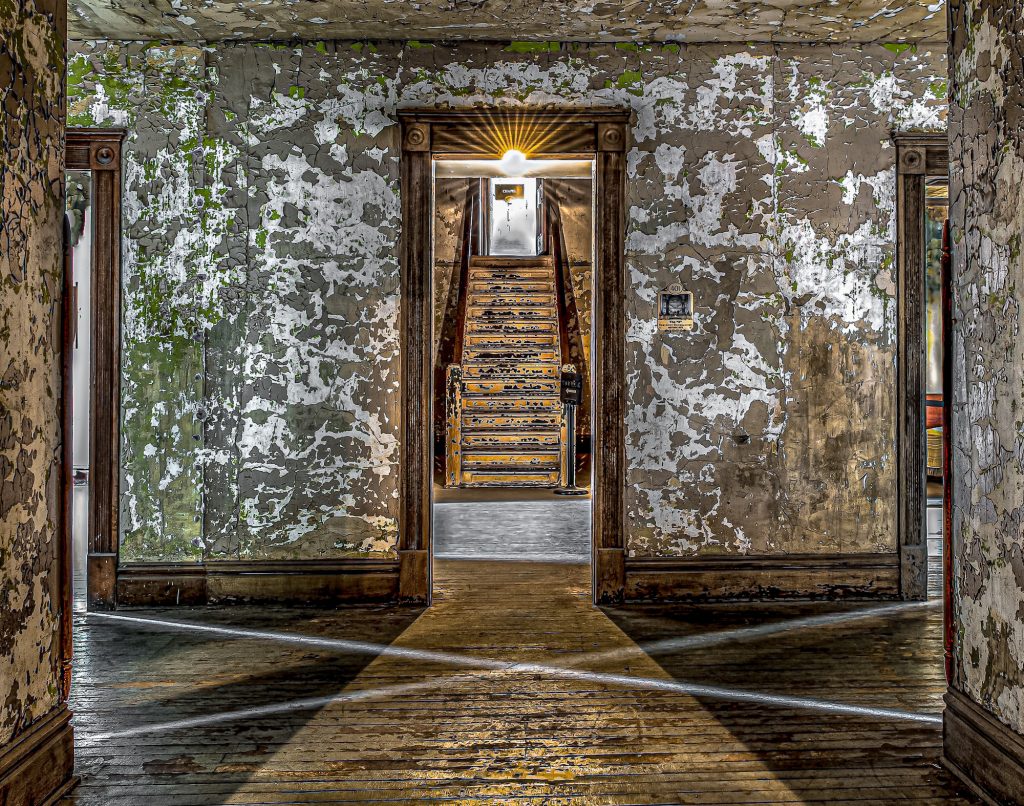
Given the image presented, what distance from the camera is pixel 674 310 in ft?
13.8

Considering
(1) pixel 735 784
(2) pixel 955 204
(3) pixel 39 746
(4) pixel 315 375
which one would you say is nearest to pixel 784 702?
(1) pixel 735 784

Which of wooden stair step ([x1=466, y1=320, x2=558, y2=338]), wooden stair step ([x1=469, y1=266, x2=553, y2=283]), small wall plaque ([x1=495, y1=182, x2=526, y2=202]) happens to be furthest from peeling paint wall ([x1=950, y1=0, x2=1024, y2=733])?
small wall plaque ([x1=495, y1=182, x2=526, y2=202])

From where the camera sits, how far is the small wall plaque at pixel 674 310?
420 cm

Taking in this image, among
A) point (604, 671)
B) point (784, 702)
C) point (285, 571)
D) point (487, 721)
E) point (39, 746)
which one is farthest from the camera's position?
point (285, 571)

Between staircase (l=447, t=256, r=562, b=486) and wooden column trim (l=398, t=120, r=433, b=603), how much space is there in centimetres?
495

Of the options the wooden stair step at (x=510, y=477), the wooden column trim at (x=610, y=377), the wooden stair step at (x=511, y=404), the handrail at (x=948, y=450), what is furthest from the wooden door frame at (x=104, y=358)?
the wooden stair step at (x=511, y=404)

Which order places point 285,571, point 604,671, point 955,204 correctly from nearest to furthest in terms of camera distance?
point 955,204 → point 604,671 → point 285,571

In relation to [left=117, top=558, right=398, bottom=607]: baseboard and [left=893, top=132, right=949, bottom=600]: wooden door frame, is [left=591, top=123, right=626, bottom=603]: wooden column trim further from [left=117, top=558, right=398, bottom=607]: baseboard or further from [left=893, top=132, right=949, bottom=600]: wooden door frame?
[left=893, top=132, right=949, bottom=600]: wooden door frame

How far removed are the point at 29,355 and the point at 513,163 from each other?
3563 millimetres

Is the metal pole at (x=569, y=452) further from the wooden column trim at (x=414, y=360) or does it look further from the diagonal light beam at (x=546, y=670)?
the diagonal light beam at (x=546, y=670)

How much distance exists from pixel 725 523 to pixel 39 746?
3.50 metres

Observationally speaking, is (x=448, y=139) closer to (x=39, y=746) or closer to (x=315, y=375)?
(x=315, y=375)

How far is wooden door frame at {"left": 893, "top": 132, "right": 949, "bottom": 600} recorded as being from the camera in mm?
4234

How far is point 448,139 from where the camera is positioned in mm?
4180
